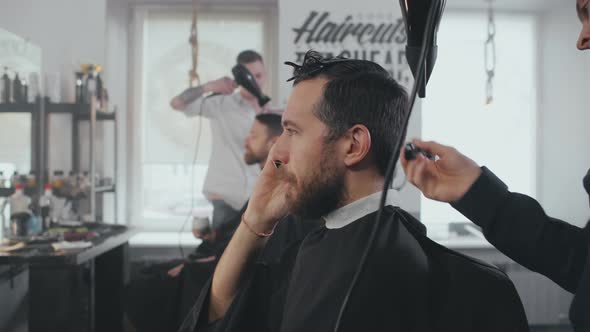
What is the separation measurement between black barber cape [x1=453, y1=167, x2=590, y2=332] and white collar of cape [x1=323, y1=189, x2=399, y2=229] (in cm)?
31

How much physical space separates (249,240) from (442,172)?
0.62m

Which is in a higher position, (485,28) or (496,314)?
(485,28)

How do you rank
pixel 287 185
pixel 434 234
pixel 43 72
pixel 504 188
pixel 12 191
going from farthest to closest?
pixel 434 234 → pixel 43 72 → pixel 12 191 → pixel 287 185 → pixel 504 188

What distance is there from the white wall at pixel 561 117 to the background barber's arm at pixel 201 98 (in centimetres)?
264

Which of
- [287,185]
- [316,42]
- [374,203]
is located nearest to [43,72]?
Answer: [316,42]

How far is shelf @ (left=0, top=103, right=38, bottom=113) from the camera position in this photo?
9.28 ft

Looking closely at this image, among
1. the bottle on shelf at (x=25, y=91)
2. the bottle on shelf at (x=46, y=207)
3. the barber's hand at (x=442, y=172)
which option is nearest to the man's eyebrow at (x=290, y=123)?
the barber's hand at (x=442, y=172)

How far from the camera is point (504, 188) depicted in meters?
0.84

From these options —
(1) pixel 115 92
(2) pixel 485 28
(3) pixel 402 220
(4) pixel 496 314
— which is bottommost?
(4) pixel 496 314

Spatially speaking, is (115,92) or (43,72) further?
(115,92)

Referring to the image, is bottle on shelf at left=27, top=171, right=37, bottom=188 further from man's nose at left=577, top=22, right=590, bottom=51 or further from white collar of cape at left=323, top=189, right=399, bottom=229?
man's nose at left=577, top=22, right=590, bottom=51

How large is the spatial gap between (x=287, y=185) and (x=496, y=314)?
1.83 feet

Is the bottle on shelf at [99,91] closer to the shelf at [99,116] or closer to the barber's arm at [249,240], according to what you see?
the shelf at [99,116]

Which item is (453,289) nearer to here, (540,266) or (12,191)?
(540,266)
